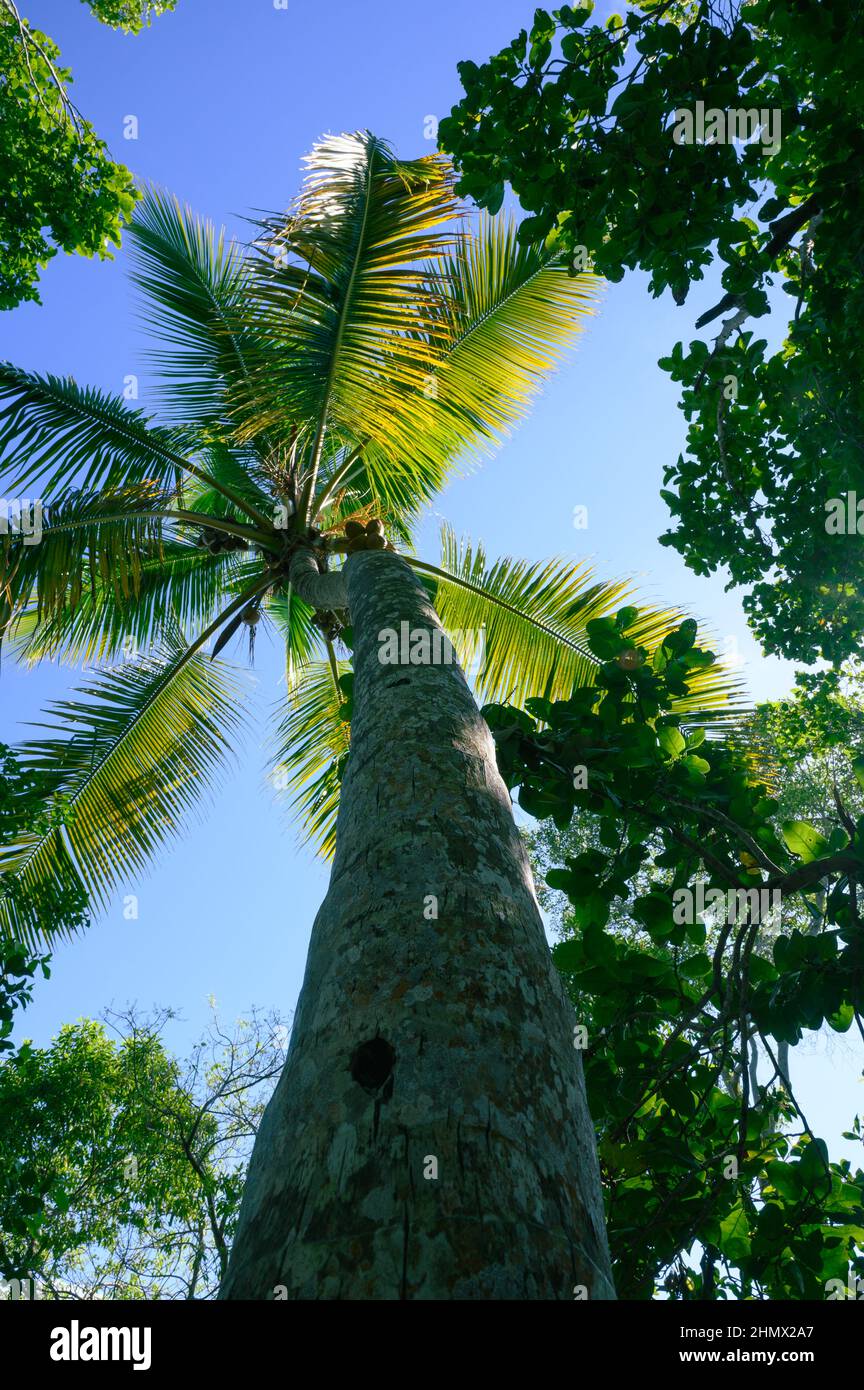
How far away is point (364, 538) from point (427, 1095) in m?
4.12

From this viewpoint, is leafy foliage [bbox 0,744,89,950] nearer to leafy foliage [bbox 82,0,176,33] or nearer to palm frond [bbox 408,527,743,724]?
palm frond [bbox 408,527,743,724]

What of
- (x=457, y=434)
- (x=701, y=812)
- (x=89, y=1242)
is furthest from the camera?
(x=89, y=1242)

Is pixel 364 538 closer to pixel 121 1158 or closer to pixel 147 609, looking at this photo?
pixel 147 609

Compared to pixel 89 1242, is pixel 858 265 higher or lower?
higher

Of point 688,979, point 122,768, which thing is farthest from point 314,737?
point 688,979

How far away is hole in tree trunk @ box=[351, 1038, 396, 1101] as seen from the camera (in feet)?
4.06

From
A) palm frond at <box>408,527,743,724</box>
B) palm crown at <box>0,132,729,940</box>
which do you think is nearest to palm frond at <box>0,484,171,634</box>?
palm crown at <box>0,132,729,940</box>

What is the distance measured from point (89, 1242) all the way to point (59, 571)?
7.87 meters

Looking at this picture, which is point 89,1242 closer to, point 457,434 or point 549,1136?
point 457,434

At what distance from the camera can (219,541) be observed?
6.46 metres

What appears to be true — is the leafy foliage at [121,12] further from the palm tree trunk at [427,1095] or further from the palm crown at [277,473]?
the palm tree trunk at [427,1095]
